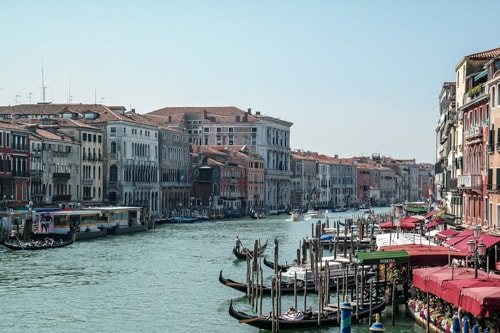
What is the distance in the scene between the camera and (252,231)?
1462 inches

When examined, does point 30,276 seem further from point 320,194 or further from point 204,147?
point 320,194

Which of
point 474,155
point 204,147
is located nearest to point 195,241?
point 474,155

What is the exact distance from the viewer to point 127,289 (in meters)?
18.0

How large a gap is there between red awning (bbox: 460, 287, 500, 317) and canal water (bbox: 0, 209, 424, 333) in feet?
10.1

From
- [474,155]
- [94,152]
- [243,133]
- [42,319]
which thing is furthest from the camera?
[243,133]

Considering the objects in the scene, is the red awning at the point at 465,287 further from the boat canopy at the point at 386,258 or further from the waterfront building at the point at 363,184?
the waterfront building at the point at 363,184

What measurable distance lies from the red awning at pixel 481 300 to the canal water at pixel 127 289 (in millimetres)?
3070

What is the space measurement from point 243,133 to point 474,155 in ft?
145

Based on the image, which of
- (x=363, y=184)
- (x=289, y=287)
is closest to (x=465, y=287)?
(x=289, y=287)

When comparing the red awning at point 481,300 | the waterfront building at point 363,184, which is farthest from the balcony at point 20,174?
the waterfront building at point 363,184

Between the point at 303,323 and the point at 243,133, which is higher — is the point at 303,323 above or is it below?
below

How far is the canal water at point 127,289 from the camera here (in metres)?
14.1

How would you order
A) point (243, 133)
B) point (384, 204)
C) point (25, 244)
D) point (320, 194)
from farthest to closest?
point (384, 204)
point (320, 194)
point (243, 133)
point (25, 244)

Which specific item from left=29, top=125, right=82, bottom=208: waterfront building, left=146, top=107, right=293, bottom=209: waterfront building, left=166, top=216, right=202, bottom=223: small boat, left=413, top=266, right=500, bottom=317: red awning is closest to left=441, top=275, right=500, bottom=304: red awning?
left=413, top=266, right=500, bottom=317: red awning
